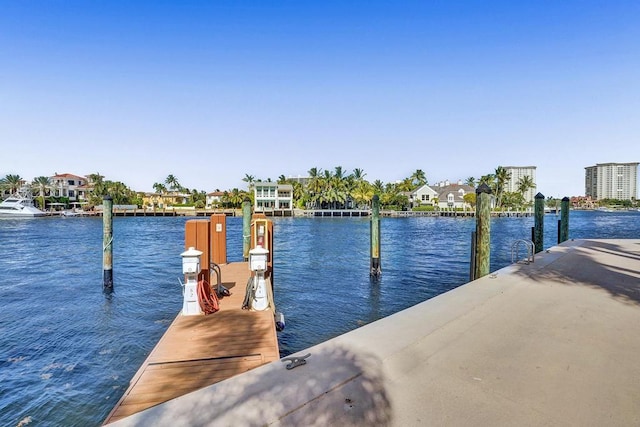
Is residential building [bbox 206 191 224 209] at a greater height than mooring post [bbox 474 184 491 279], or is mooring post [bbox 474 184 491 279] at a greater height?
residential building [bbox 206 191 224 209]

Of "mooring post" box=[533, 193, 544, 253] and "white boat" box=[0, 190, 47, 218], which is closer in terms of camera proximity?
"mooring post" box=[533, 193, 544, 253]

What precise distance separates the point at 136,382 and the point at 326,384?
9.25 feet

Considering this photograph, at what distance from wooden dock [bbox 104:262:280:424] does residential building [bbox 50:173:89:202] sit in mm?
116805

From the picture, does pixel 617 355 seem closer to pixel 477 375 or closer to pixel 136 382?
pixel 477 375

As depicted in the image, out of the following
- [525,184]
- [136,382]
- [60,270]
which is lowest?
[60,270]

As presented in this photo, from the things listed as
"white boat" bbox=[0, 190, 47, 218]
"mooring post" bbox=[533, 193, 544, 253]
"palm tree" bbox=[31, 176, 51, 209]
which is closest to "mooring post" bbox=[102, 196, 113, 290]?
"mooring post" bbox=[533, 193, 544, 253]

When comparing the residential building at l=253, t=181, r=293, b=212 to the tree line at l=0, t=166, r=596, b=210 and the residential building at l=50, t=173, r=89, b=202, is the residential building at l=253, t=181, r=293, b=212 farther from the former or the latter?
the residential building at l=50, t=173, r=89, b=202

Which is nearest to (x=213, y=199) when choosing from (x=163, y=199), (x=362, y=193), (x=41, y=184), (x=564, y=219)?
(x=163, y=199)

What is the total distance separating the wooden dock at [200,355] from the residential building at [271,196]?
274ft

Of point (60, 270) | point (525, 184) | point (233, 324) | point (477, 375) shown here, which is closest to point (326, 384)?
point (477, 375)

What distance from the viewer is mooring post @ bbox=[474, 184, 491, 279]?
10.7 m

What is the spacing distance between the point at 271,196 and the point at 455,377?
8877 centimetres

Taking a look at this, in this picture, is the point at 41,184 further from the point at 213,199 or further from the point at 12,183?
the point at 213,199

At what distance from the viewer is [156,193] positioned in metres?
127
